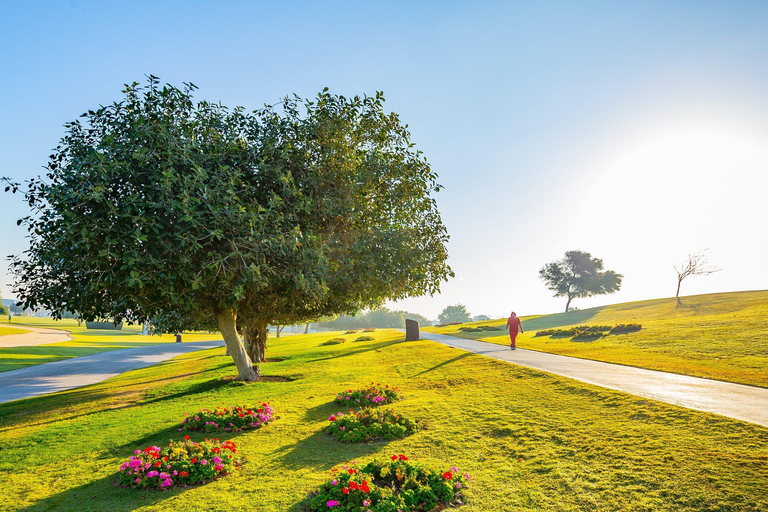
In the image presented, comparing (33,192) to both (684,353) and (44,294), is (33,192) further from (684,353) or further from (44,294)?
(684,353)

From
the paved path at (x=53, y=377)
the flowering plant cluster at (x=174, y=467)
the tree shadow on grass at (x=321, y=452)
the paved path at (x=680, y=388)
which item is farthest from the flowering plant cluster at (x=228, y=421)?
the paved path at (x=53, y=377)

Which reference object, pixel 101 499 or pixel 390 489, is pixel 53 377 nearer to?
pixel 101 499

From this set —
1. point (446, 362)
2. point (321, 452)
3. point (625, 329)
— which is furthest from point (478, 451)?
point (625, 329)

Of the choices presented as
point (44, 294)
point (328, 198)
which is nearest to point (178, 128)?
point (328, 198)

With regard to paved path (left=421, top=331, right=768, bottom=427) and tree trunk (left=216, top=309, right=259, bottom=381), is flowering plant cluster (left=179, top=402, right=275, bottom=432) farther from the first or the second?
paved path (left=421, top=331, right=768, bottom=427)

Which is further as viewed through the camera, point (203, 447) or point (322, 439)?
point (322, 439)

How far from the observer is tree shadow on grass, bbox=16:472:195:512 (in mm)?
6328

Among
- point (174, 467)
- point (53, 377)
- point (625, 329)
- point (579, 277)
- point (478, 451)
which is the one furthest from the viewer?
point (579, 277)

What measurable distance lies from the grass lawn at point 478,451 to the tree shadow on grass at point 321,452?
0.04 m

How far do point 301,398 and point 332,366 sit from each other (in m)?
7.61

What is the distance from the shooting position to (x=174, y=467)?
7.18 metres

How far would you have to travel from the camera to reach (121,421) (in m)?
11.8

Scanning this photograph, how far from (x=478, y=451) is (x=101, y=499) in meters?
6.41

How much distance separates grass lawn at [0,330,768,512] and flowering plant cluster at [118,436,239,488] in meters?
0.24
